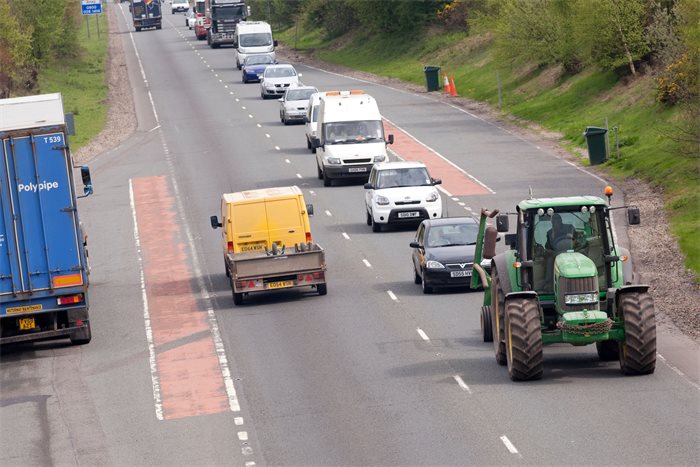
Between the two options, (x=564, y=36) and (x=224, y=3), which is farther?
(x=224, y=3)

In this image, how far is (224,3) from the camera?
317 feet

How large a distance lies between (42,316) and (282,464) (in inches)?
379

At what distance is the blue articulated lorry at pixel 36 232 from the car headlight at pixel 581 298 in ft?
31.4

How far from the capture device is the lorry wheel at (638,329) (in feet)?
64.6

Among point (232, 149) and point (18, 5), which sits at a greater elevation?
point (18, 5)

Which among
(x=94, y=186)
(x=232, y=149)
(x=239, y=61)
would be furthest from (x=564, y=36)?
(x=239, y=61)

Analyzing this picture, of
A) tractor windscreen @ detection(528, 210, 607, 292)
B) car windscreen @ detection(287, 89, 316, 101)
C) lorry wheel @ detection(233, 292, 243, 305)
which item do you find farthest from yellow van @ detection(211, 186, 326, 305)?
car windscreen @ detection(287, 89, 316, 101)

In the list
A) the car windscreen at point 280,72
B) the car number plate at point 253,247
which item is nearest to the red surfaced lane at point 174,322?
the car number plate at point 253,247

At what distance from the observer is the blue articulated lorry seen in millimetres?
25156

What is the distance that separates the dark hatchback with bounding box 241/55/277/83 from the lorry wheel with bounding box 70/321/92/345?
168ft

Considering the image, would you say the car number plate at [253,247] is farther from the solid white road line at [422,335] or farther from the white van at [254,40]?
the white van at [254,40]

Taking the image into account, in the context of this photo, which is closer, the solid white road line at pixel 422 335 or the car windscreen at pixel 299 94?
the solid white road line at pixel 422 335

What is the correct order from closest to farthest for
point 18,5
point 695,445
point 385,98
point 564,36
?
point 695,445
point 564,36
point 385,98
point 18,5

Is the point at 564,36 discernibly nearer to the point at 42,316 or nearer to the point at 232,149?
the point at 232,149
